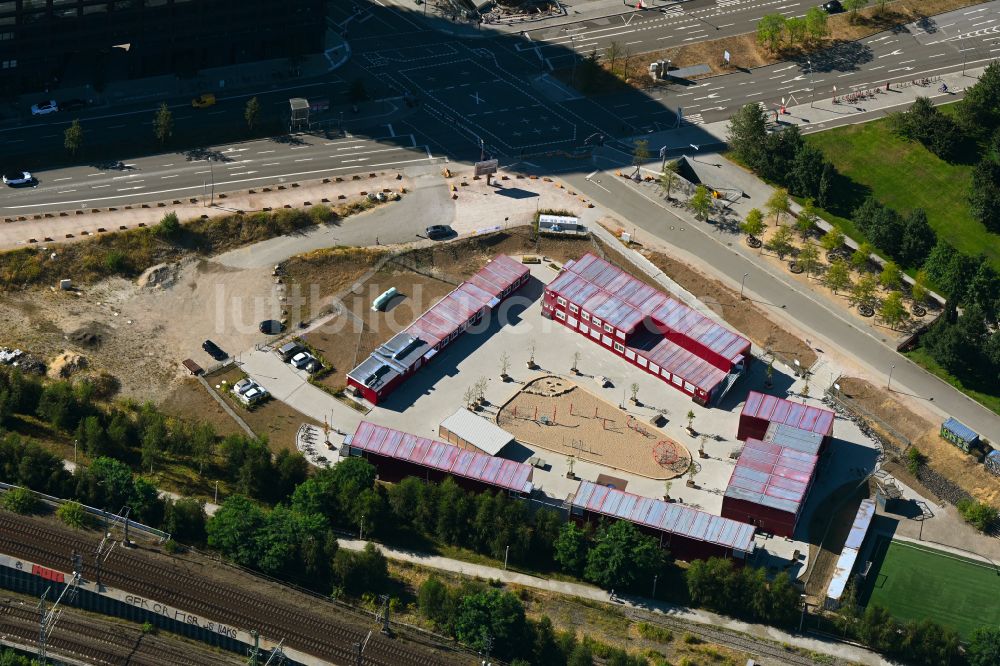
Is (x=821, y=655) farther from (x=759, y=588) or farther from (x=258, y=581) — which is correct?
(x=258, y=581)

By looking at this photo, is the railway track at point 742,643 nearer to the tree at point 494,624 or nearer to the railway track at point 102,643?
the tree at point 494,624

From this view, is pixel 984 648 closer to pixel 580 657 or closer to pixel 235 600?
pixel 580 657

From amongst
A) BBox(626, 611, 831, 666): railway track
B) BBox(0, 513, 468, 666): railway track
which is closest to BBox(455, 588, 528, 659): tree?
BBox(0, 513, 468, 666): railway track

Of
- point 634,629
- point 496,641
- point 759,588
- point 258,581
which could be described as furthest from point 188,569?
point 759,588

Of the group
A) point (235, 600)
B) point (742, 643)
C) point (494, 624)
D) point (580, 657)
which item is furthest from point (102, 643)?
point (742, 643)

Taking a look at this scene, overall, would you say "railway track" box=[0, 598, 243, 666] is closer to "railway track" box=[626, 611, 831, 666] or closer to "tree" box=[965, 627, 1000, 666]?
"railway track" box=[626, 611, 831, 666]
